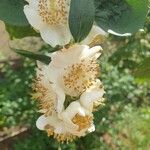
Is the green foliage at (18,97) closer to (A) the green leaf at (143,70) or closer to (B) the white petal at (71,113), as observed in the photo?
(A) the green leaf at (143,70)

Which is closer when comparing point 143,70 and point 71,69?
point 71,69

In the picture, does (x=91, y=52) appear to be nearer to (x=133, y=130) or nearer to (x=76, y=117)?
(x=76, y=117)

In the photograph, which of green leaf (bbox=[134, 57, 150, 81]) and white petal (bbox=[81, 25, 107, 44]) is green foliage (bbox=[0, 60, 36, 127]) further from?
white petal (bbox=[81, 25, 107, 44])

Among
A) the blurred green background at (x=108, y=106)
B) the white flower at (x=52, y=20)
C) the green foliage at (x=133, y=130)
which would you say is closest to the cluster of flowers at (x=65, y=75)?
the white flower at (x=52, y=20)

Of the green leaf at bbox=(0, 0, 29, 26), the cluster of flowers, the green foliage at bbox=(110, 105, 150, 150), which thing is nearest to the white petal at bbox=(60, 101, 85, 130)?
the cluster of flowers

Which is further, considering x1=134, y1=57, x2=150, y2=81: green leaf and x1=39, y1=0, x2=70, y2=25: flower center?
x1=134, y1=57, x2=150, y2=81: green leaf

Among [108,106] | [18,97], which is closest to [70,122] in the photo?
[108,106]
